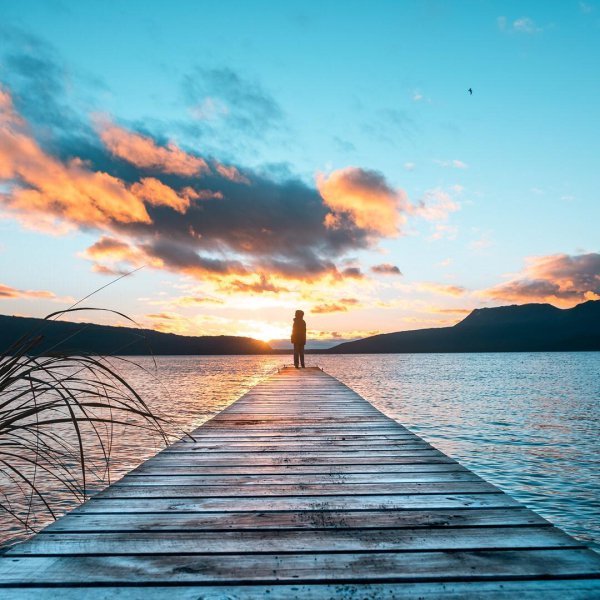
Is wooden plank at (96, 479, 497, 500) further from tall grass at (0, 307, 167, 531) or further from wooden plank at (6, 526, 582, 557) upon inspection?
wooden plank at (6, 526, 582, 557)

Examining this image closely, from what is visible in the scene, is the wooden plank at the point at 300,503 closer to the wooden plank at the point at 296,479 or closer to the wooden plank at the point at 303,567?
the wooden plank at the point at 296,479

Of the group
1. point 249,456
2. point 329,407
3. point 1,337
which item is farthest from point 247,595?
point 1,337

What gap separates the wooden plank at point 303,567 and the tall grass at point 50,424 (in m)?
0.30

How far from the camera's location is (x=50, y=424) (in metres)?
7.96

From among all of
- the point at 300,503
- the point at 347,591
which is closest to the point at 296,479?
the point at 300,503

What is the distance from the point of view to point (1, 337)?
93312mm

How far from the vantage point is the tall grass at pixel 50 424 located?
1996 millimetres

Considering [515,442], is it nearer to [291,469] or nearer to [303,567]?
[291,469]

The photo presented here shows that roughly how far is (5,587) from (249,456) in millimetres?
2594

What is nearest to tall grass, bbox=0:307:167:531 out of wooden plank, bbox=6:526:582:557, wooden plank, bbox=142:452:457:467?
wooden plank, bbox=6:526:582:557

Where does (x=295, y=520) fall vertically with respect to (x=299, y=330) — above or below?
below

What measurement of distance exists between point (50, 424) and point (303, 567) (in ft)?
24.1

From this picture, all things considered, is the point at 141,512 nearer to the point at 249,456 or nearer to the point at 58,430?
the point at 249,456

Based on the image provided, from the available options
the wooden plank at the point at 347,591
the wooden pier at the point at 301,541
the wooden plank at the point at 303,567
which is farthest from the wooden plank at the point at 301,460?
the wooden plank at the point at 347,591
